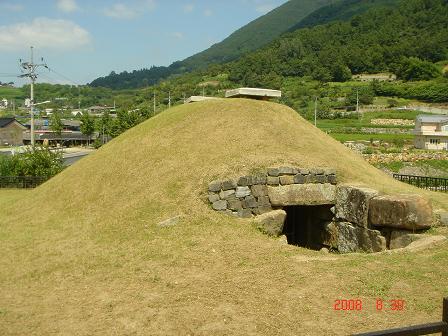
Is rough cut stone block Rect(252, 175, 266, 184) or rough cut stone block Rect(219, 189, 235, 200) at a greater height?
rough cut stone block Rect(252, 175, 266, 184)

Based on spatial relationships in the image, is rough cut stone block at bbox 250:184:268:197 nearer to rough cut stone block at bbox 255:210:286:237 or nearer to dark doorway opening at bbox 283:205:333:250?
rough cut stone block at bbox 255:210:286:237

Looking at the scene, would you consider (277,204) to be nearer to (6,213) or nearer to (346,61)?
(6,213)

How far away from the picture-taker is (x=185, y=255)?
9086 mm

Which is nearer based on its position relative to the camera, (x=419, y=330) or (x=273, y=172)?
(x=419, y=330)

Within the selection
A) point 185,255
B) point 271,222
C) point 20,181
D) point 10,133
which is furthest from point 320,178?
point 10,133

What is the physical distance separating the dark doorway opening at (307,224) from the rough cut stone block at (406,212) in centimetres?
215

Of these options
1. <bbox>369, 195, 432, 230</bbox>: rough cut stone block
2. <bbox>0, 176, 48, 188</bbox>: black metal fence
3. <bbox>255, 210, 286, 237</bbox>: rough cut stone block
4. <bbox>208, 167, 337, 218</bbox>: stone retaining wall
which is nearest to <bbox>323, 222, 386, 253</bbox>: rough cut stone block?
<bbox>369, 195, 432, 230</bbox>: rough cut stone block

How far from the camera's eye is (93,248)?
995 centimetres

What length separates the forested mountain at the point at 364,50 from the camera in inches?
4092

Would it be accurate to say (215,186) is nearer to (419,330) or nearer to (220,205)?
(220,205)

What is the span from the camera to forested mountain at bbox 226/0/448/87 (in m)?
104

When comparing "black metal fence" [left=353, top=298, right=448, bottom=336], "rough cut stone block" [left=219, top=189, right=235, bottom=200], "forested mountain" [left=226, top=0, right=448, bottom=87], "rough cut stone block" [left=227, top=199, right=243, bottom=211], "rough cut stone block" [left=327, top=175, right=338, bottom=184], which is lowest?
"rough cut stone block" [left=227, top=199, right=243, bottom=211]

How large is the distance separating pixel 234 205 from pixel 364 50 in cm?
11372

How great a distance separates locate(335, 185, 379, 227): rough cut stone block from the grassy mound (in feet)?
3.62
